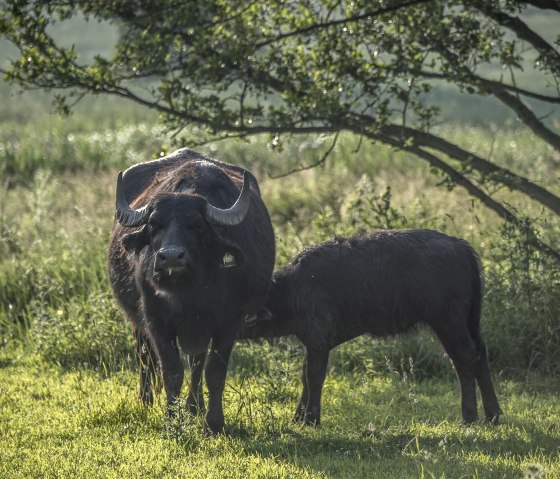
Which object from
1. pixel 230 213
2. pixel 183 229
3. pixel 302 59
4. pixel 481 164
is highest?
pixel 302 59

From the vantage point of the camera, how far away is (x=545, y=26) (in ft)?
200

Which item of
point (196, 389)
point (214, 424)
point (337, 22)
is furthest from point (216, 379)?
point (337, 22)

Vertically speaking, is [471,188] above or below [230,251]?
above

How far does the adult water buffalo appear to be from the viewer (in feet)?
23.4

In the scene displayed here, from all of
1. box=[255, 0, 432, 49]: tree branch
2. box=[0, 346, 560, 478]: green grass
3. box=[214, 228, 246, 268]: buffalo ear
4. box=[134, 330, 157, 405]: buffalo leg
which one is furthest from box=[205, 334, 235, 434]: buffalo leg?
box=[255, 0, 432, 49]: tree branch

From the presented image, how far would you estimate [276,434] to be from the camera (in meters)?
7.28

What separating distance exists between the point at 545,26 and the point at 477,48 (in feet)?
177

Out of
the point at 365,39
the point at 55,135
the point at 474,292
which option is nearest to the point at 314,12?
the point at 365,39

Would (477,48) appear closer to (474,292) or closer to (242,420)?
(474,292)

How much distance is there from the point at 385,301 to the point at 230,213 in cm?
161

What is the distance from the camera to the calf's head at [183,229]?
6957mm

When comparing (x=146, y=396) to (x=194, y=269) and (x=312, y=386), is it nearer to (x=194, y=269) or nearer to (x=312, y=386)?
(x=312, y=386)

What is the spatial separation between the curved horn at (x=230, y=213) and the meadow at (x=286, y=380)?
118cm

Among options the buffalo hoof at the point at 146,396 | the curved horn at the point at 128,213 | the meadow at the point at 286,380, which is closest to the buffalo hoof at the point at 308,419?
the meadow at the point at 286,380
